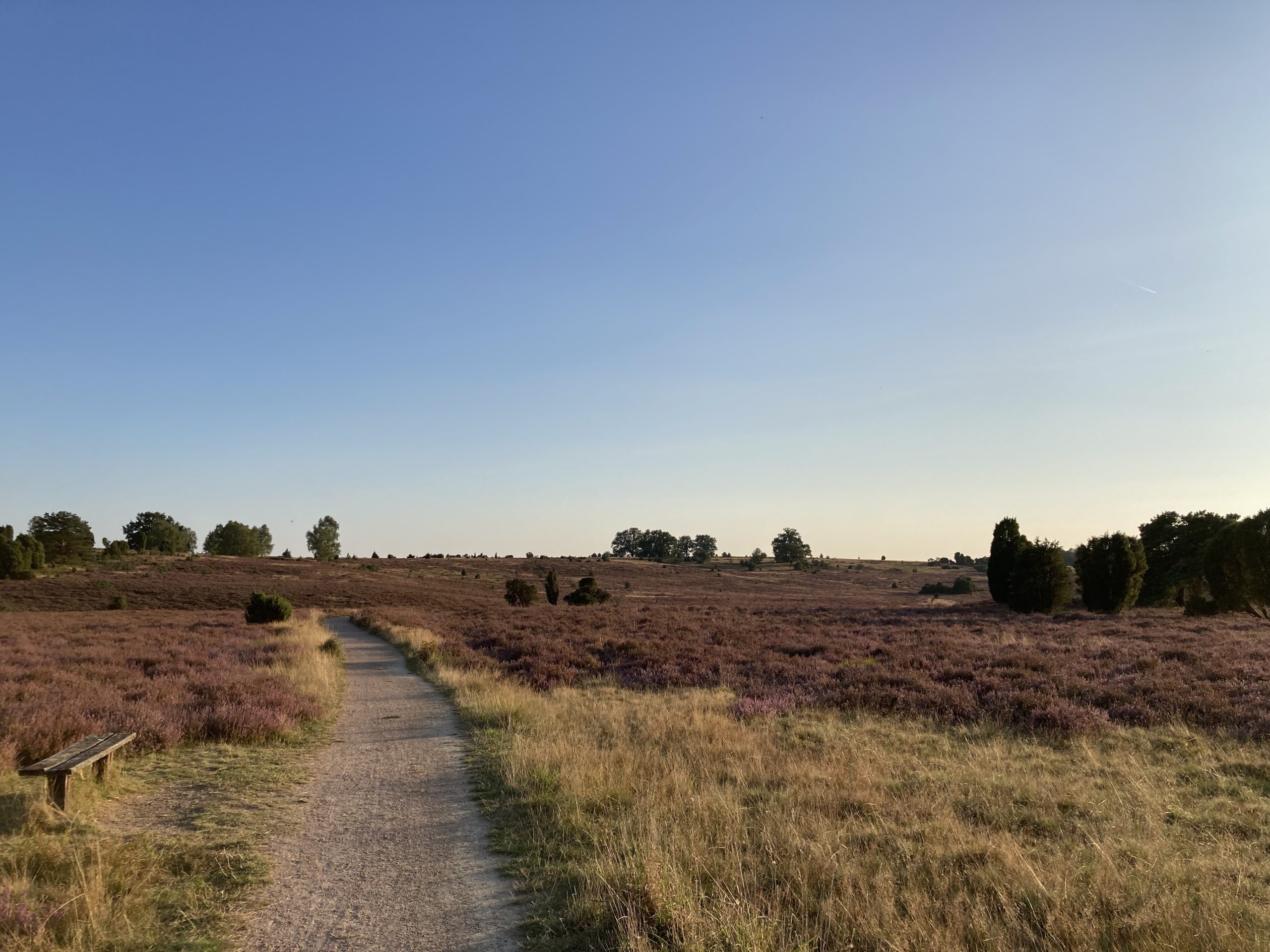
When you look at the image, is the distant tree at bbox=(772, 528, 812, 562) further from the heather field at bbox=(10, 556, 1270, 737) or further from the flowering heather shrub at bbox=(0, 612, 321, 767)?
the flowering heather shrub at bbox=(0, 612, 321, 767)

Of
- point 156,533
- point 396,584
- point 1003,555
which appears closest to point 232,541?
point 156,533

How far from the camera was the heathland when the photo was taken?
16.0 feet

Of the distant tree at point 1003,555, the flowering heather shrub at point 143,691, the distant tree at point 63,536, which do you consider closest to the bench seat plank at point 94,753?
the flowering heather shrub at point 143,691

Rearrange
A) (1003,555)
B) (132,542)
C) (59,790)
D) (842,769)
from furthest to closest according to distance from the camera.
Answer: (132,542) → (1003,555) → (842,769) → (59,790)

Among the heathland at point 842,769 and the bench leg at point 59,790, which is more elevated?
the bench leg at point 59,790

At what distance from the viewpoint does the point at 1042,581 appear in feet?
123

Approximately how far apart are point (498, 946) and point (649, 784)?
133 inches

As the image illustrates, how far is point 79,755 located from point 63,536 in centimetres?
8711

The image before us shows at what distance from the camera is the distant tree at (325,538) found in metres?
129

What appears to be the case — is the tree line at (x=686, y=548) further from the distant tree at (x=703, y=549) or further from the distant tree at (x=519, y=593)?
the distant tree at (x=519, y=593)

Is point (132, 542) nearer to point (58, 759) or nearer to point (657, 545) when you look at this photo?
point (657, 545)

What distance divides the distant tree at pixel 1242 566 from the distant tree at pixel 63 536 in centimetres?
9690

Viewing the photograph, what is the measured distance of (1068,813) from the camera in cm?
769

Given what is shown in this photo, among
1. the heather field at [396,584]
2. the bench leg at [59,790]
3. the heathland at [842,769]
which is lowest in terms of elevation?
the heather field at [396,584]
